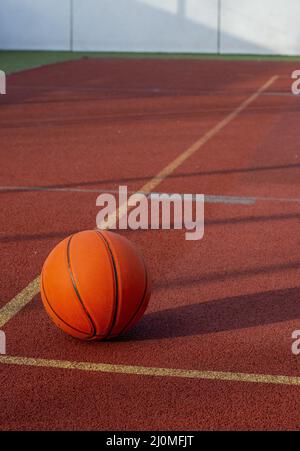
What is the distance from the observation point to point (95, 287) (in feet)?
16.3

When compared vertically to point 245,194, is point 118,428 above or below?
below

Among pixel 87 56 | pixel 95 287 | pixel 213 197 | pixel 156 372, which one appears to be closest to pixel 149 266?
pixel 95 287

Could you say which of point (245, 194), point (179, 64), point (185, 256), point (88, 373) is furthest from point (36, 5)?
point (88, 373)

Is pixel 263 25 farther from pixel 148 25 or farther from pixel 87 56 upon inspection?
pixel 87 56

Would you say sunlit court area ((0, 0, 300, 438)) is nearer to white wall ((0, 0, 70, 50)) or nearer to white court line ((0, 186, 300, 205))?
white court line ((0, 186, 300, 205))

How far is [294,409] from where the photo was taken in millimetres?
4332

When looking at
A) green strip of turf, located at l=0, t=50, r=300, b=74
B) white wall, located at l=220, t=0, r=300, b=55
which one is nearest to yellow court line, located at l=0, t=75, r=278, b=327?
green strip of turf, located at l=0, t=50, r=300, b=74

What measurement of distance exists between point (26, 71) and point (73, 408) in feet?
66.5

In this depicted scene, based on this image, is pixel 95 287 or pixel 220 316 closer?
pixel 95 287

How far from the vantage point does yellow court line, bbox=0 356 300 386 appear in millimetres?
4672

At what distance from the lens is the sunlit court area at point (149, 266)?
441cm

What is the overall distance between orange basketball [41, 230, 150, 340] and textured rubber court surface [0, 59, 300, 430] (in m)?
0.16

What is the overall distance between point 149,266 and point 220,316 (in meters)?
1.11
